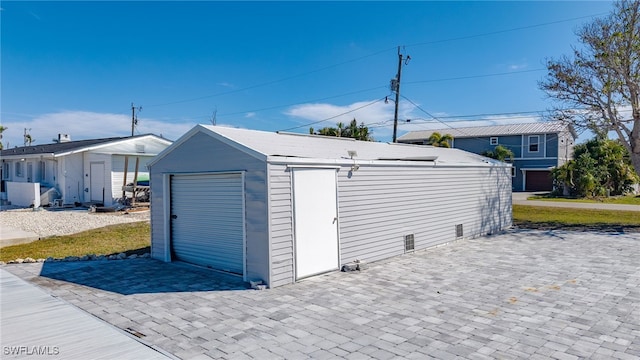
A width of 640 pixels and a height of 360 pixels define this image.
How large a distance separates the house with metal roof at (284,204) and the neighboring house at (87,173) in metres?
11.3

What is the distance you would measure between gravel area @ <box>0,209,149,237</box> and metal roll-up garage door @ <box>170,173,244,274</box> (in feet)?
20.3

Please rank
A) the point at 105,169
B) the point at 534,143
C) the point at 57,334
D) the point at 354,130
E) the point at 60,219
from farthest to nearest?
1. the point at 534,143
2. the point at 354,130
3. the point at 105,169
4. the point at 60,219
5. the point at 57,334

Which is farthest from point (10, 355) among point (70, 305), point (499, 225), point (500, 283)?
point (499, 225)

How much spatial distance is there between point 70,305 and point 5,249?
6.32 metres

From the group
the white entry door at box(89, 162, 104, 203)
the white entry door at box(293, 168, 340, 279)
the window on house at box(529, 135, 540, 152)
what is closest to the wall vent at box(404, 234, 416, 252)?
the white entry door at box(293, 168, 340, 279)

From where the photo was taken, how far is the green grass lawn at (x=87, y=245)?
9.23m

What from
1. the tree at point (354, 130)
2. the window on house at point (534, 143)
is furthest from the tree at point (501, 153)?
the tree at point (354, 130)

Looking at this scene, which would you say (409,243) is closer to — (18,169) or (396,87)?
(396,87)

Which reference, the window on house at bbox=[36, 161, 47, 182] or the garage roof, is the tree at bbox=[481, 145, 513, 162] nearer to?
the garage roof

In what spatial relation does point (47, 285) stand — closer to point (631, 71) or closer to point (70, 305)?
point (70, 305)

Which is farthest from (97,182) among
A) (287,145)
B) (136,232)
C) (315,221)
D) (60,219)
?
(315,221)

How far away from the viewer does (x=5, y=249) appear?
32.4 feet

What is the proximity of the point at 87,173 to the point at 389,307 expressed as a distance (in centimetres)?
1901

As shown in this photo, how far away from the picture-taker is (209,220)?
756 centimetres
